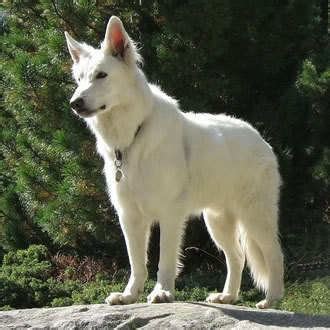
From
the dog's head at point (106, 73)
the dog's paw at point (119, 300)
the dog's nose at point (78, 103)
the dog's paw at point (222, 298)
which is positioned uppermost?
the dog's head at point (106, 73)

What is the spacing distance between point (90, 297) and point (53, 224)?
4.71 feet

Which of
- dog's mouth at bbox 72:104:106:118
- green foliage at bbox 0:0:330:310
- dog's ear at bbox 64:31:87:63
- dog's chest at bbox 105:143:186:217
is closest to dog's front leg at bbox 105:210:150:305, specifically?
dog's chest at bbox 105:143:186:217

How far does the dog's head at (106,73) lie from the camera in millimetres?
5070

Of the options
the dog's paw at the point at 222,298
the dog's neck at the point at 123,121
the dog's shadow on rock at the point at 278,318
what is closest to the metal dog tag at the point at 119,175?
the dog's neck at the point at 123,121

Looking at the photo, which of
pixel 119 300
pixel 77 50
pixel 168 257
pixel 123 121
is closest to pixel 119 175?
pixel 123 121

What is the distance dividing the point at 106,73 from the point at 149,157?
675 mm

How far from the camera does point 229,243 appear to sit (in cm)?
626

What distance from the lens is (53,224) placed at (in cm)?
875

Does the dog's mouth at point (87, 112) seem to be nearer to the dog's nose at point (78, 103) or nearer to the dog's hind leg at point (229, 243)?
the dog's nose at point (78, 103)

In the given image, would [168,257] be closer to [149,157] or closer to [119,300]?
[119,300]

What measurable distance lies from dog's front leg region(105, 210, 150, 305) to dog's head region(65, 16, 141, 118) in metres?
0.85

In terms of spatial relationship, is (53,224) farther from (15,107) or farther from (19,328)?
(19,328)

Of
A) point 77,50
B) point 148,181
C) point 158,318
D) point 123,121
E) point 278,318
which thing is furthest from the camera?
point 77,50

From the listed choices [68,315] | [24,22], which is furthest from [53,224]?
[68,315]
